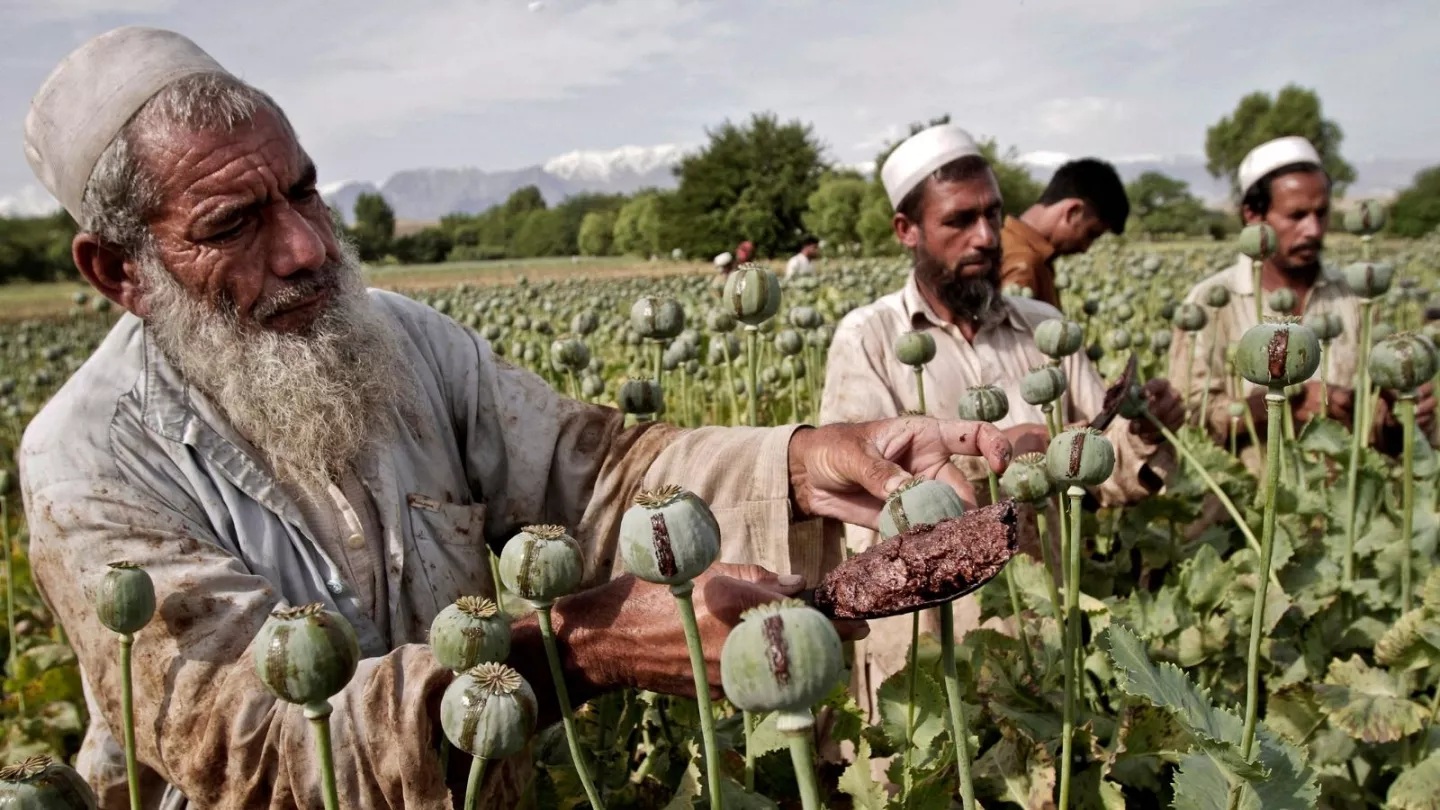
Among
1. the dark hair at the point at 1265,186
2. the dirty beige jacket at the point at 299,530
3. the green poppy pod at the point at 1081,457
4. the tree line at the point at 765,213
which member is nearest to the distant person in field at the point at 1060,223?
the dark hair at the point at 1265,186

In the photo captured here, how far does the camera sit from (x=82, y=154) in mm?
2107

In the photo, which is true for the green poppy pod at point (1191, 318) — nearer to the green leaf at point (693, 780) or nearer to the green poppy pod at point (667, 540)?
the green leaf at point (693, 780)

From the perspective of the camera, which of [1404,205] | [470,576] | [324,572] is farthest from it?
[1404,205]

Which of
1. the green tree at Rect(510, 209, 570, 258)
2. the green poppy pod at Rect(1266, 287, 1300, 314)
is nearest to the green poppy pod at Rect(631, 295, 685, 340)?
the green poppy pod at Rect(1266, 287, 1300, 314)

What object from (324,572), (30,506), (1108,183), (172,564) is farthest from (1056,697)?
(1108,183)

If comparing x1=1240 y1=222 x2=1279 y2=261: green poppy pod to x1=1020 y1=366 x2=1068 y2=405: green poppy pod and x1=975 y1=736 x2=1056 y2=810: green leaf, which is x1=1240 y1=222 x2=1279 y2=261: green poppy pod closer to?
x1=1020 y1=366 x2=1068 y2=405: green poppy pod

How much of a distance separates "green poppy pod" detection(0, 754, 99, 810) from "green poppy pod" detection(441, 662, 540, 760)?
0.43m

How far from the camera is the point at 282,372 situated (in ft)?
7.11

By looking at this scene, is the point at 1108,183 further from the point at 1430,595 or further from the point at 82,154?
the point at 82,154

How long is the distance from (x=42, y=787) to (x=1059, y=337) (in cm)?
219

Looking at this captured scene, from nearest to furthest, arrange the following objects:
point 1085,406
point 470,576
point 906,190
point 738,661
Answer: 1. point 738,661
2. point 470,576
3. point 1085,406
4. point 906,190

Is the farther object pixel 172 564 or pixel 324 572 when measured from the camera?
pixel 324 572

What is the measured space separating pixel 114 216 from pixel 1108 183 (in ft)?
17.9

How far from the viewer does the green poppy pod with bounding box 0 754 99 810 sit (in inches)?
47.0
